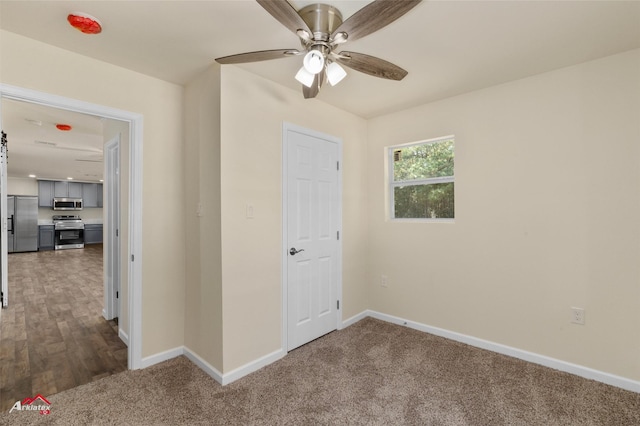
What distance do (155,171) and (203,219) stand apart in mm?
605

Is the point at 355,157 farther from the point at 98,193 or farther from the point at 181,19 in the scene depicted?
the point at 98,193

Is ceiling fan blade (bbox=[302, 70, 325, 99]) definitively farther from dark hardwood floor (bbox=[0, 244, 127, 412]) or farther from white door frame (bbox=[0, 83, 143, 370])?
dark hardwood floor (bbox=[0, 244, 127, 412])

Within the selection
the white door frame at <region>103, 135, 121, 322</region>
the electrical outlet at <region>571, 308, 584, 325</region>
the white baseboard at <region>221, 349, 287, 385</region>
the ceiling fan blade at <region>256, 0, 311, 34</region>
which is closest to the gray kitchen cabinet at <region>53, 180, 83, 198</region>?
the white door frame at <region>103, 135, 121, 322</region>

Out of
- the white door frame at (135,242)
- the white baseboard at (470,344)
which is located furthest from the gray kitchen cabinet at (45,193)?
the white door frame at (135,242)

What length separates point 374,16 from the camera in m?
1.37

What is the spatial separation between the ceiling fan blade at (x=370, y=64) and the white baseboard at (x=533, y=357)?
246 centimetres

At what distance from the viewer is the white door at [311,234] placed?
2797 millimetres

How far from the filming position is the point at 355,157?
3561mm

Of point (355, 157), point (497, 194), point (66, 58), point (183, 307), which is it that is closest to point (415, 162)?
point (355, 157)

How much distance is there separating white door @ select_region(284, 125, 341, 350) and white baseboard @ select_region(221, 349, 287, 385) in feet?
0.53

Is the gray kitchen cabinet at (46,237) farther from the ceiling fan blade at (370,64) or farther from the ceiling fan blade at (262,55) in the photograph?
the ceiling fan blade at (370,64)

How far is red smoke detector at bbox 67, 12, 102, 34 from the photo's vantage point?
1715 mm

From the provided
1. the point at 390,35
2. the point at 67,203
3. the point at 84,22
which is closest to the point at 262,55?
the point at 390,35

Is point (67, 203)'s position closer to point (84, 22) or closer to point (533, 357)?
point (84, 22)
